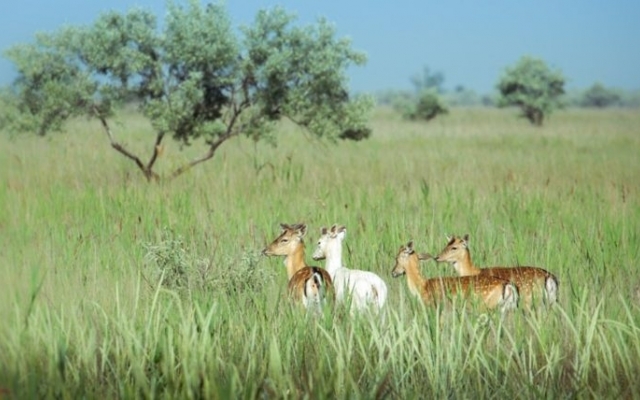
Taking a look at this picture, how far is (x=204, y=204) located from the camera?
12352 mm

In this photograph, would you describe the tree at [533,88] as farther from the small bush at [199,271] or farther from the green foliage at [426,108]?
the small bush at [199,271]

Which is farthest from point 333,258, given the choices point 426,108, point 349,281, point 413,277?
point 426,108

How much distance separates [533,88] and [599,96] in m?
66.7

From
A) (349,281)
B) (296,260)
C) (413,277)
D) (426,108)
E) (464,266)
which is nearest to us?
(349,281)

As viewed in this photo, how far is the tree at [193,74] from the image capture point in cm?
1578

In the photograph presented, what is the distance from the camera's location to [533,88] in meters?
50.5

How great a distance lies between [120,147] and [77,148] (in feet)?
14.7

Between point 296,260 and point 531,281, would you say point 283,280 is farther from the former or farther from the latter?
point 531,281

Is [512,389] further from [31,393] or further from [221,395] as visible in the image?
[31,393]

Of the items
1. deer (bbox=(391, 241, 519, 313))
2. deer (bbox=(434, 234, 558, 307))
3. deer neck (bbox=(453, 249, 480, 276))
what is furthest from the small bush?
deer (bbox=(434, 234, 558, 307))

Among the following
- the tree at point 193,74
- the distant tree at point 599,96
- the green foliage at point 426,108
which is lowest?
the distant tree at point 599,96

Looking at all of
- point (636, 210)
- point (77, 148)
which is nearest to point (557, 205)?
point (636, 210)

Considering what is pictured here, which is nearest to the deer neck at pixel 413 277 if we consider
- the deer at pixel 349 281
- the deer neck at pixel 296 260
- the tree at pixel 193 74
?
the deer at pixel 349 281

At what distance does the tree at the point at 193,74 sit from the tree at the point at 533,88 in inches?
1370
